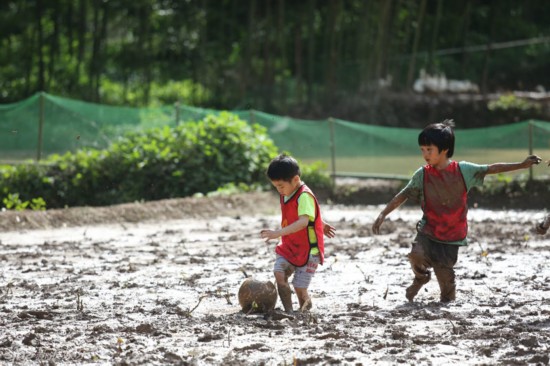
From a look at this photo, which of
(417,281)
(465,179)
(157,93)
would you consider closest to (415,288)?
(417,281)

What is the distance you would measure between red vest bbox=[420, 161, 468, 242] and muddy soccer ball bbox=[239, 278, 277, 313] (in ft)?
→ 4.65

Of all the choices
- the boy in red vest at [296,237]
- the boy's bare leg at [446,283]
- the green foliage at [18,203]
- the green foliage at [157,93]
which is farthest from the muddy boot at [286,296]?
the green foliage at [157,93]

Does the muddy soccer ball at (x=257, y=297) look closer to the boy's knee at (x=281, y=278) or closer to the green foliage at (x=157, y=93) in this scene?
the boy's knee at (x=281, y=278)

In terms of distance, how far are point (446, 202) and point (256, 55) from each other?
26.9 metres

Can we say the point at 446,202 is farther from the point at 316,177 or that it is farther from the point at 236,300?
the point at 316,177

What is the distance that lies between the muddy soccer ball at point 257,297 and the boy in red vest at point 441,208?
999 millimetres

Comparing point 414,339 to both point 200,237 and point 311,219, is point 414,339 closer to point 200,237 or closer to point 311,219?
point 311,219

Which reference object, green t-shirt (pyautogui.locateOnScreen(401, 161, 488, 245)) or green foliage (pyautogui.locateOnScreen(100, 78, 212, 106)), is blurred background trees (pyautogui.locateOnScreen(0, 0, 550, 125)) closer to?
green foliage (pyautogui.locateOnScreen(100, 78, 212, 106))

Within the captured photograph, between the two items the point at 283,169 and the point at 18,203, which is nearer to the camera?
the point at 283,169

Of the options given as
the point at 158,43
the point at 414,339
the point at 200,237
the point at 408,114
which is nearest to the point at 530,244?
the point at 200,237

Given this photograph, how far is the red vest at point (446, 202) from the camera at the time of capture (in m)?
7.68

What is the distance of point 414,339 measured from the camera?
6117 millimetres

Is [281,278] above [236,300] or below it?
above

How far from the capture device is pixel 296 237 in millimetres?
7355
